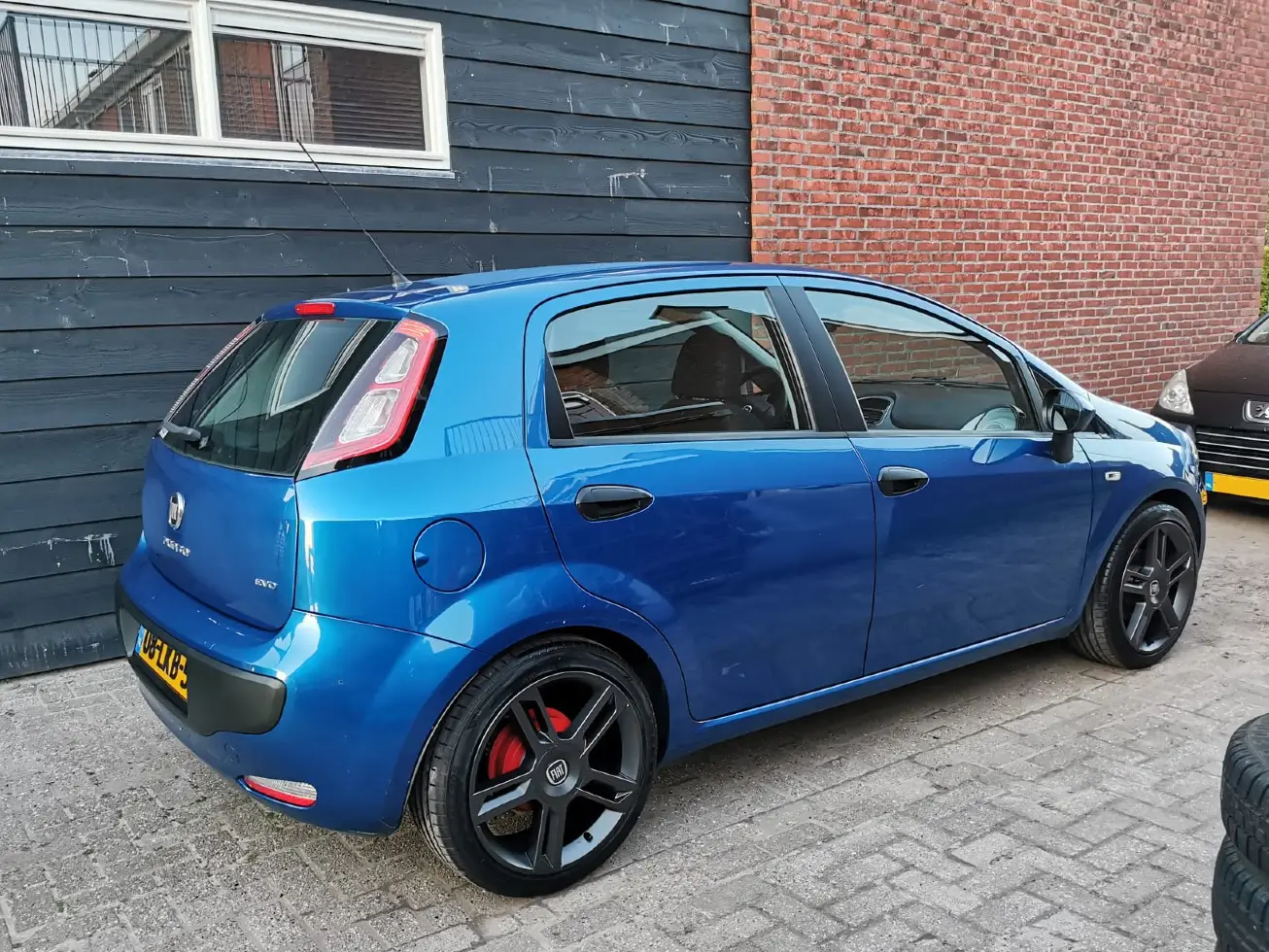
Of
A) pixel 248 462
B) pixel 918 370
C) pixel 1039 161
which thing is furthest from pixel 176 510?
pixel 1039 161

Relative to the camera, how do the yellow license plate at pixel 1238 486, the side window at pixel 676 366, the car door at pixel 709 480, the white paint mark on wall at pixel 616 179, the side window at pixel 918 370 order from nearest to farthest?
the car door at pixel 709 480 < the side window at pixel 676 366 < the side window at pixel 918 370 < the white paint mark on wall at pixel 616 179 < the yellow license plate at pixel 1238 486

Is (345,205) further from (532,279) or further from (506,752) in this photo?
(506,752)

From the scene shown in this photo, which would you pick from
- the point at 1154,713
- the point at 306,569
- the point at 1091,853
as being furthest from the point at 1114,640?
the point at 306,569

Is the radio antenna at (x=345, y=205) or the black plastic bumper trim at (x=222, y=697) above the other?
the radio antenna at (x=345, y=205)

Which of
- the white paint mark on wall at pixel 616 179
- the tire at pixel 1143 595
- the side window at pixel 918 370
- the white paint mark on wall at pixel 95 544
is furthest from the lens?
the white paint mark on wall at pixel 616 179

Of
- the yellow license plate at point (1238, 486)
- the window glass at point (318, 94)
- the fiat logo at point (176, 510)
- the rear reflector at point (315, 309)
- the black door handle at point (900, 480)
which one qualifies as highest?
the window glass at point (318, 94)

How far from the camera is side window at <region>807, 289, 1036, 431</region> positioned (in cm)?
352

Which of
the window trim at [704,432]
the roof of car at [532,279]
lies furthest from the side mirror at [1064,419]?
the roof of car at [532,279]

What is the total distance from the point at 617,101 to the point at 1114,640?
3.75m

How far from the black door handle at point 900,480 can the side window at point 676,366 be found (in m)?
0.33

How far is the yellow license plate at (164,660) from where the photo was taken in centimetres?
277

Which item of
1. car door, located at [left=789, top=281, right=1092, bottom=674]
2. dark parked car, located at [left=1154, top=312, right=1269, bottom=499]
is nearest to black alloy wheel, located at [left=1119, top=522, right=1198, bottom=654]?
car door, located at [left=789, top=281, right=1092, bottom=674]

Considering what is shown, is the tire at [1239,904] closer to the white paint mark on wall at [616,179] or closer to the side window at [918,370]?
the side window at [918,370]

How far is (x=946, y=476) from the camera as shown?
3535mm
